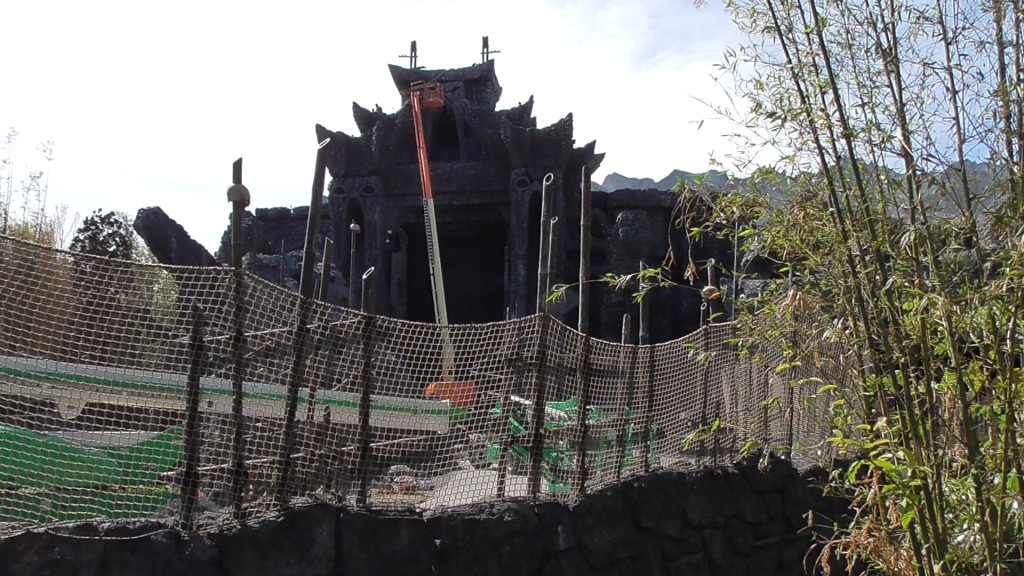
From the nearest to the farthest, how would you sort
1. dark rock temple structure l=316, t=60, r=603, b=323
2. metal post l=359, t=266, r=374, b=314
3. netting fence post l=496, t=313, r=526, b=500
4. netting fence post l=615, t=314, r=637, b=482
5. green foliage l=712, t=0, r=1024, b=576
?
green foliage l=712, t=0, r=1024, b=576 < netting fence post l=496, t=313, r=526, b=500 < netting fence post l=615, t=314, r=637, b=482 < metal post l=359, t=266, r=374, b=314 < dark rock temple structure l=316, t=60, r=603, b=323

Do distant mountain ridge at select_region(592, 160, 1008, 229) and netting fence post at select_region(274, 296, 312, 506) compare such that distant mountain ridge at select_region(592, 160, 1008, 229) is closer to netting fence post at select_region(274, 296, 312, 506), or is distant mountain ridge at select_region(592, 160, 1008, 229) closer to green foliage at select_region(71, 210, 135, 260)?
netting fence post at select_region(274, 296, 312, 506)

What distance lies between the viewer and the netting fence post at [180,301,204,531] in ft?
11.0

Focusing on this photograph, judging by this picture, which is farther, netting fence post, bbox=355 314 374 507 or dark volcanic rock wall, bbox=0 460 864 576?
netting fence post, bbox=355 314 374 507

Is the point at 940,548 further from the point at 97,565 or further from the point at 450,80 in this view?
the point at 450,80

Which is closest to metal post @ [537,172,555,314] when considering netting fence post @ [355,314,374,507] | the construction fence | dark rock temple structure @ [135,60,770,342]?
the construction fence

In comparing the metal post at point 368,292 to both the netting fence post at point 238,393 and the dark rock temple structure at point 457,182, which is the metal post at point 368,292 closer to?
the netting fence post at point 238,393

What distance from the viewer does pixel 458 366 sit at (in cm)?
440

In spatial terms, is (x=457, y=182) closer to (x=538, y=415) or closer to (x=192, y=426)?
(x=538, y=415)

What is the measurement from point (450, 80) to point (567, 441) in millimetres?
18055

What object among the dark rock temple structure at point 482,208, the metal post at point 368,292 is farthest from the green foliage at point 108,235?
the metal post at point 368,292

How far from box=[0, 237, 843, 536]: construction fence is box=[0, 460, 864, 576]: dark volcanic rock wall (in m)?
0.11

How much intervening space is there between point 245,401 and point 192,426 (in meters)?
0.35

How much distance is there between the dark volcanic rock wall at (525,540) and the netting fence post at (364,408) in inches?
5.7

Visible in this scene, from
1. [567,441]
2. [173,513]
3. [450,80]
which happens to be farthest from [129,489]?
[450,80]
